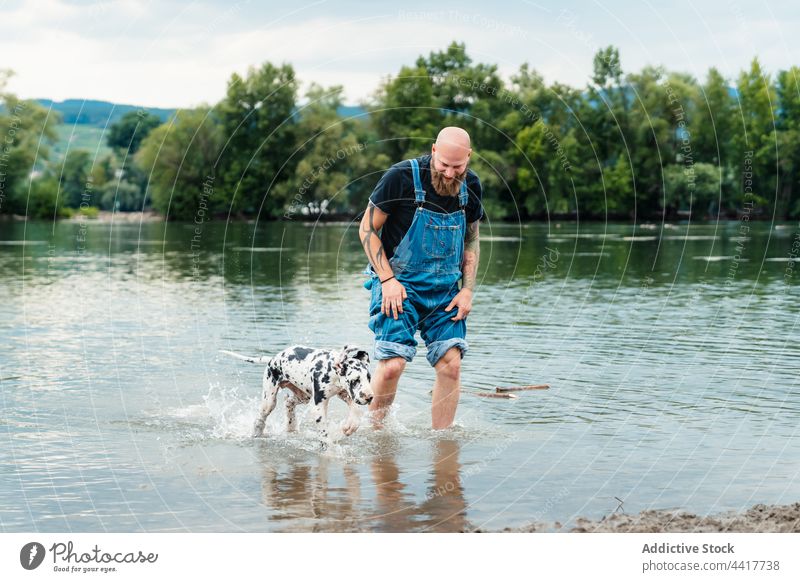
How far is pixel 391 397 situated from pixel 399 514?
9.13 ft

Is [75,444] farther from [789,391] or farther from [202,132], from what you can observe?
[202,132]

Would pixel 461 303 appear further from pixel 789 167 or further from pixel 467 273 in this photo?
pixel 789 167

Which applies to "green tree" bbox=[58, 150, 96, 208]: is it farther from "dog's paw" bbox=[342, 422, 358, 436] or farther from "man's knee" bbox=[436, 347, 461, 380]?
"dog's paw" bbox=[342, 422, 358, 436]

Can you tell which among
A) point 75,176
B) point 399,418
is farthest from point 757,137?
point 399,418

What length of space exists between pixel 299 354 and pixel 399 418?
260cm

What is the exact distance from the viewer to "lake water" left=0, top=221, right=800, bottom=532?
10.8m

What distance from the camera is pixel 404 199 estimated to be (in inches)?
475

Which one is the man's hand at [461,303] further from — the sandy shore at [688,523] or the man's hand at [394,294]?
the sandy shore at [688,523]

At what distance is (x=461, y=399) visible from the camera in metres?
16.1

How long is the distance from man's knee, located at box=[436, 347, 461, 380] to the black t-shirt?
1.26m

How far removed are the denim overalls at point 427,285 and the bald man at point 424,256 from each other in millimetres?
10

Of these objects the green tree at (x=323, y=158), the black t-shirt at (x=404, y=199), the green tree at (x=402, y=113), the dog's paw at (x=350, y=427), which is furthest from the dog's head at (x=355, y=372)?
the green tree at (x=402, y=113)

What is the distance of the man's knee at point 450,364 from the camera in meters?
12.6

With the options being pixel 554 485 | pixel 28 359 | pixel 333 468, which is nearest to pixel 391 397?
pixel 333 468
